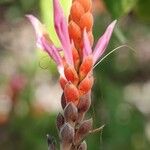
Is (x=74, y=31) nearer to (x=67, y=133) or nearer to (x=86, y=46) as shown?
(x=86, y=46)

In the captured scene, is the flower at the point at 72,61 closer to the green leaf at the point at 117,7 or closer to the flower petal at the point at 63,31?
the flower petal at the point at 63,31

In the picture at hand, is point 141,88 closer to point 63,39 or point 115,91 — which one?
point 115,91

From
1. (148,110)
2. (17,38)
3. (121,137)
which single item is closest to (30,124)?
(121,137)

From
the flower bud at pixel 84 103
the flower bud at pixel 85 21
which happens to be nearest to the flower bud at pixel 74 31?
the flower bud at pixel 85 21

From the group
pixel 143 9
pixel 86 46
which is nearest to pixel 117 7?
pixel 143 9

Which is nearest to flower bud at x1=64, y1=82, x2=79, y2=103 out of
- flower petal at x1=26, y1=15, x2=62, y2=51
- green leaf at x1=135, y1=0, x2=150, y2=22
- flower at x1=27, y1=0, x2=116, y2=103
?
flower at x1=27, y1=0, x2=116, y2=103

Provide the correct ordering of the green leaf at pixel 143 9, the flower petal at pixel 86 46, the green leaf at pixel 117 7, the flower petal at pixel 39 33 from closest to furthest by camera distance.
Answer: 1. the flower petal at pixel 86 46
2. the flower petal at pixel 39 33
3. the green leaf at pixel 117 7
4. the green leaf at pixel 143 9
